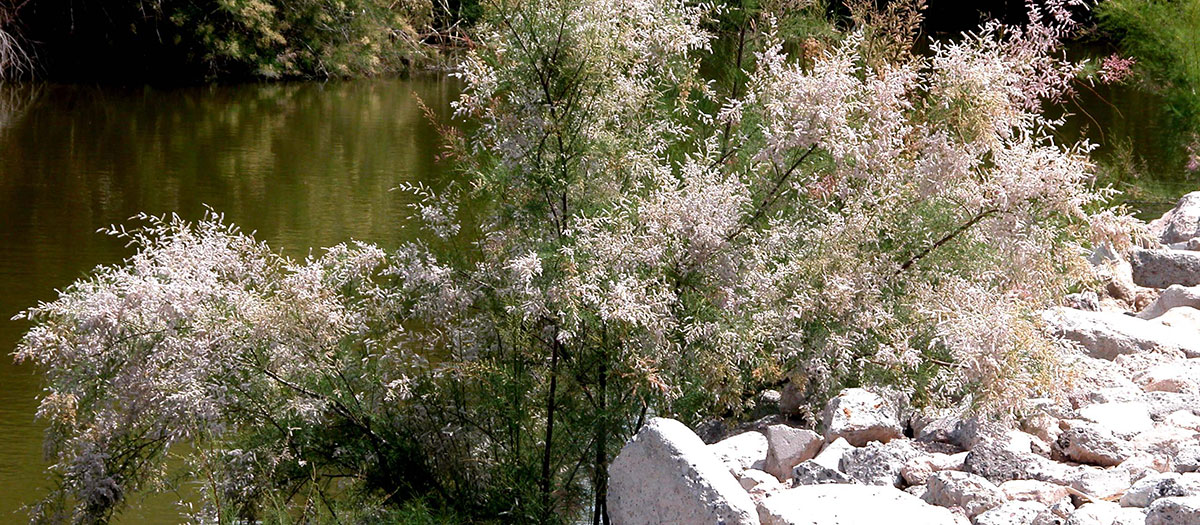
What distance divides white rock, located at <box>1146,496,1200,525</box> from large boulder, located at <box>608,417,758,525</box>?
100 centimetres

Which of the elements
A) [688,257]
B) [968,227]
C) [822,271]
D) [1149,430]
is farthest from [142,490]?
[1149,430]

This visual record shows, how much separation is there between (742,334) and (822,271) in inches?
18.1

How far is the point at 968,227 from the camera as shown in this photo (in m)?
4.75

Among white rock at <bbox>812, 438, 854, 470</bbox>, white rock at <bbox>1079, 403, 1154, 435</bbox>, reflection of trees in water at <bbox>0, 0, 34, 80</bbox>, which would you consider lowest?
reflection of trees in water at <bbox>0, 0, 34, 80</bbox>

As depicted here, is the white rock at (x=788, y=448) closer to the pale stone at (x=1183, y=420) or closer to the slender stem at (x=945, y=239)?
the slender stem at (x=945, y=239)

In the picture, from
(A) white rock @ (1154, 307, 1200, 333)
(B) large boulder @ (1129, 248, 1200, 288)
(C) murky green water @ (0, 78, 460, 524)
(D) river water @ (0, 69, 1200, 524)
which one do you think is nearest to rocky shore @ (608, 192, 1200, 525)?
(A) white rock @ (1154, 307, 1200, 333)

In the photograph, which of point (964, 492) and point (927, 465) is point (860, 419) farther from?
point (964, 492)

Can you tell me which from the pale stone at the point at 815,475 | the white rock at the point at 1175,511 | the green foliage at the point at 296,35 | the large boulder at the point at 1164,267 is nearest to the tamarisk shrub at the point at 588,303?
the pale stone at the point at 815,475

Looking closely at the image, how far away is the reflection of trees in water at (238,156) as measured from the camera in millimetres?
12539

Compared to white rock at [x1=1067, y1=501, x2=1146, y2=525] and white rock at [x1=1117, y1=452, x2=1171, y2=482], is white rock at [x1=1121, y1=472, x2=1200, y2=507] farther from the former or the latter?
white rock at [x1=1117, y1=452, x2=1171, y2=482]

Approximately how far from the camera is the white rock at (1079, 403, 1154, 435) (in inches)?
168

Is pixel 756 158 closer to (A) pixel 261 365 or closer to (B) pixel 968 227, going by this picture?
(B) pixel 968 227

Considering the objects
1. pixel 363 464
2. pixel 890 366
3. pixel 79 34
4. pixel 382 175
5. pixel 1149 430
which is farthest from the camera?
pixel 79 34

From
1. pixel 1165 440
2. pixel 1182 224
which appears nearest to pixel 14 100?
pixel 1182 224
